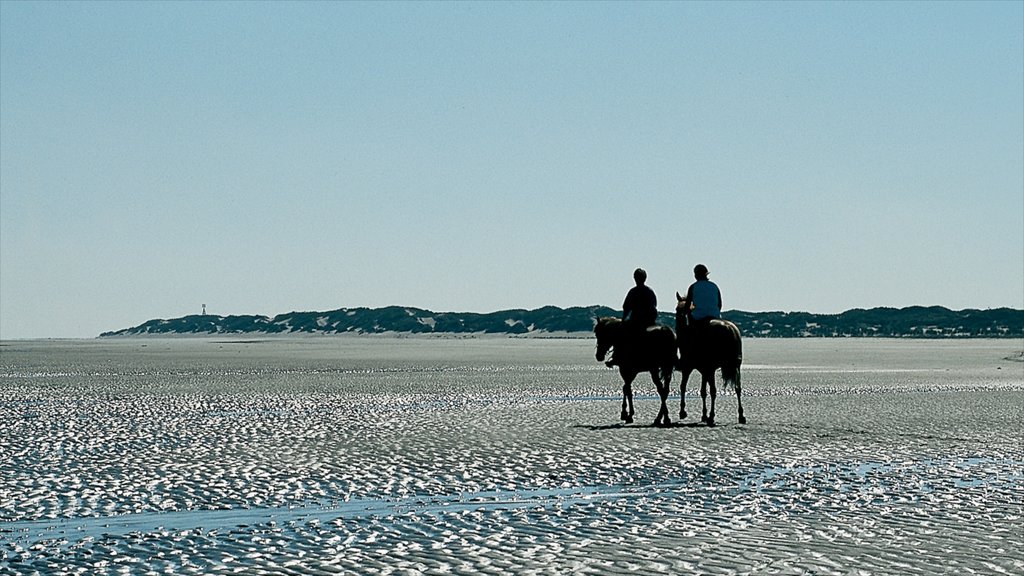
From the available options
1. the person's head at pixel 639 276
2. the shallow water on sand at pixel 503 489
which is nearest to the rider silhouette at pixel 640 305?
the person's head at pixel 639 276

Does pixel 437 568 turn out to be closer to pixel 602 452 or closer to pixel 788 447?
pixel 602 452

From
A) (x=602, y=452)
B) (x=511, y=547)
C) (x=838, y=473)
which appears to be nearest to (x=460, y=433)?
(x=602, y=452)

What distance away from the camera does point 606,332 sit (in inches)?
800

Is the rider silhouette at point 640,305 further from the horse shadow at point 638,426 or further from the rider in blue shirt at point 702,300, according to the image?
the horse shadow at point 638,426

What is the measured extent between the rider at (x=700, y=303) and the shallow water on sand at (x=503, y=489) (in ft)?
5.49

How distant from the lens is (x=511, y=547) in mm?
9219

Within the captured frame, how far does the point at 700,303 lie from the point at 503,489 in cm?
879

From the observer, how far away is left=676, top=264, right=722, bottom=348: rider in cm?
2033

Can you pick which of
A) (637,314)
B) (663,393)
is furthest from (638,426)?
(637,314)

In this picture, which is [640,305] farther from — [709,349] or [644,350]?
[709,349]

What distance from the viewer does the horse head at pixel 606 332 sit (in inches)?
795

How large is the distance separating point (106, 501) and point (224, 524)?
179 centimetres

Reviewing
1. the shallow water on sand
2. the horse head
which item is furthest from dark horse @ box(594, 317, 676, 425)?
the shallow water on sand

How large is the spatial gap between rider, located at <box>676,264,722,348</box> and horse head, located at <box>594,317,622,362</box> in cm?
115
